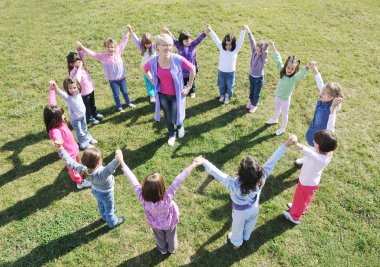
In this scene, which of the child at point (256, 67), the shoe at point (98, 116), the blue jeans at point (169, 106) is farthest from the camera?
the shoe at point (98, 116)

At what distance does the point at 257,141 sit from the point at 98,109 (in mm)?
4401

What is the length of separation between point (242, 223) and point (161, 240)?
4.41ft

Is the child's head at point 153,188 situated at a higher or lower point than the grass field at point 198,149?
higher

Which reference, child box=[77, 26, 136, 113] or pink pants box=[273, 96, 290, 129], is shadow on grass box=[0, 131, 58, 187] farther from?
pink pants box=[273, 96, 290, 129]

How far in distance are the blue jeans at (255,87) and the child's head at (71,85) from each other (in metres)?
4.23

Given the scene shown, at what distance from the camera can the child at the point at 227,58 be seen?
7.89 metres

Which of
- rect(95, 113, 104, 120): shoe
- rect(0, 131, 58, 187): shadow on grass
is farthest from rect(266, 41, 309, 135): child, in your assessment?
rect(0, 131, 58, 187): shadow on grass

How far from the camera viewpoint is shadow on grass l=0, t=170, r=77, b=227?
6148mm

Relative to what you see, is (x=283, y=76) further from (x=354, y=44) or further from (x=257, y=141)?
(x=354, y=44)

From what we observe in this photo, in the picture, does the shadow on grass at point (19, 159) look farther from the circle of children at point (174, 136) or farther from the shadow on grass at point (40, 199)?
the circle of children at point (174, 136)

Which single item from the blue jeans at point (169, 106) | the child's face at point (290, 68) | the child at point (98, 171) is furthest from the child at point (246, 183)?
the child's face at point (290, 68)

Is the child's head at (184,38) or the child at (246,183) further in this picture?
the child's head at (184,38)

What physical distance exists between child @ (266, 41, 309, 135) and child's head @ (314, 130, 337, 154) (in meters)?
2.20

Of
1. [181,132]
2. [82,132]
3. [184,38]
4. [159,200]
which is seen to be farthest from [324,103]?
[82,132]
